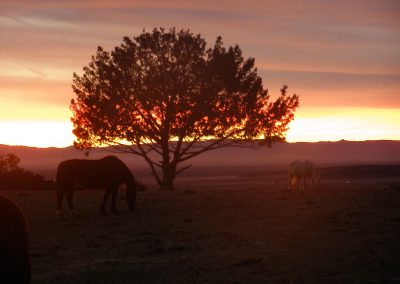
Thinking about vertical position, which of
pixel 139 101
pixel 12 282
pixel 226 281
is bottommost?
pixel 226 281

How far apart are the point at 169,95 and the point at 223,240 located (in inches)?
855

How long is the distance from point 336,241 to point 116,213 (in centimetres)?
1020

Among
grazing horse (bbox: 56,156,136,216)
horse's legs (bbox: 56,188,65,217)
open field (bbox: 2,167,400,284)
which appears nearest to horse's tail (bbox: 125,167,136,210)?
open field (bbox: 2,167,400,284)

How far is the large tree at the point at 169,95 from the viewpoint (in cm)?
3769

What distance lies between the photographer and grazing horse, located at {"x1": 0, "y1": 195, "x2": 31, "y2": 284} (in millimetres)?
5618

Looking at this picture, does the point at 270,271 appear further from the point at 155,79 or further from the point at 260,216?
the point at 155,79

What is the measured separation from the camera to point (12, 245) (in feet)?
18.9

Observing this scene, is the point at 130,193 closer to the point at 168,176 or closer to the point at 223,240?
the point at 223,240

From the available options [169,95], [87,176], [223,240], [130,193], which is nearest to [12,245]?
[223,240]

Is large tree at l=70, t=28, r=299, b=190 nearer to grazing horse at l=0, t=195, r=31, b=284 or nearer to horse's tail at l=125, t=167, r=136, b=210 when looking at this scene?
horse's tail at l=125, t=167, r=136, b=210

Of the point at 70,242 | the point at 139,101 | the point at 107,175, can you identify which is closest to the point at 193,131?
the point at 139,101

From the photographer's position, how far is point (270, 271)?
1235 cm

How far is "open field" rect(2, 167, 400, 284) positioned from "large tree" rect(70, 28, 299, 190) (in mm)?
10250

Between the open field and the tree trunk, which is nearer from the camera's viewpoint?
the open field
